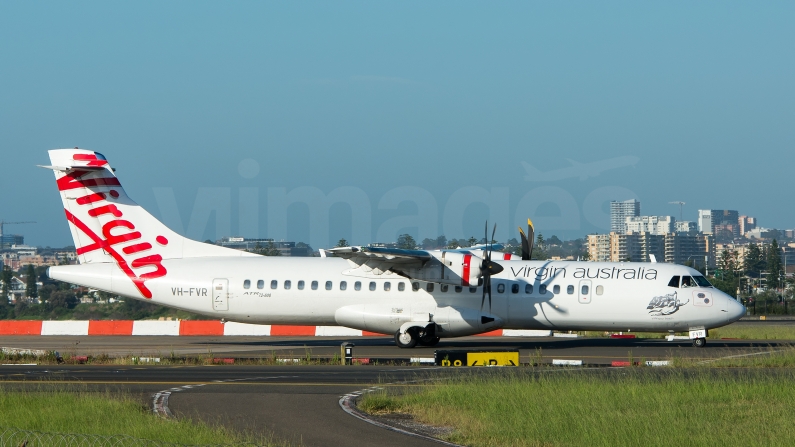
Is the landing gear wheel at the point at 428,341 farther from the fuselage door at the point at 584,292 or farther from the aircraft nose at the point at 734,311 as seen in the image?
the aircraft nose at the point at 734,311

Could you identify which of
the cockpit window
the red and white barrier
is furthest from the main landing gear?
the cockpit window

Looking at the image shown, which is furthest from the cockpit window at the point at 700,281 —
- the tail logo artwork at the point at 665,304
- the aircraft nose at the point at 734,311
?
the aircraft nose at the point at 734,311

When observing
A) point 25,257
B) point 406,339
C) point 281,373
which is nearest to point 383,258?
point 406,339

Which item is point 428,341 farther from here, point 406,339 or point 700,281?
point 700,281

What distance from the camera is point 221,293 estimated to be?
31.4m

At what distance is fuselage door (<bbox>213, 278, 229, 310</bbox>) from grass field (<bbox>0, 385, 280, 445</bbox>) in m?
13.8

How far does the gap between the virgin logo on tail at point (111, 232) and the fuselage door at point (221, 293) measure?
1.94 metres

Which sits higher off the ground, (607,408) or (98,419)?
(607,408)

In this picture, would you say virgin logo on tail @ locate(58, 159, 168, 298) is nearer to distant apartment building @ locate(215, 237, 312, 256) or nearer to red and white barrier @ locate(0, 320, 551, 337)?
red and white barrier @ locate(0, 320, 551, 337)

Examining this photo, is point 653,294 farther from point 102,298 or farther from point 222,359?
point 102,298

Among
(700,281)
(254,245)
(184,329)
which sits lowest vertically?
(184,329)

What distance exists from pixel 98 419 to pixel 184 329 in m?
27.3

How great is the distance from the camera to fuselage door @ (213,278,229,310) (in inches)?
1237

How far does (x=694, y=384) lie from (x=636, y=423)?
4.66m
